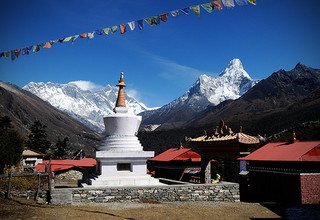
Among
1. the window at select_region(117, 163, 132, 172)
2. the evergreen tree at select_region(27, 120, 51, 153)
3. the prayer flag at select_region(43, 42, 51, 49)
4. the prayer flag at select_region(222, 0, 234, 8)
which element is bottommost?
the window at select_region(117, 163, 132, 172)

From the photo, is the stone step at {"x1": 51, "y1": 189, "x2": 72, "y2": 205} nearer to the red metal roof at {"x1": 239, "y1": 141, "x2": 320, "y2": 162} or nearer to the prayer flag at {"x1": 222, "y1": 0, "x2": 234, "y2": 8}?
Answer: the prayer flag at {"x1": 222, "y1": 0, "x2": 234, "y2": 8}

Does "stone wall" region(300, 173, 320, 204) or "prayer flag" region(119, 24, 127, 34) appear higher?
"prayer flag" region(119, 24, 127, 34)

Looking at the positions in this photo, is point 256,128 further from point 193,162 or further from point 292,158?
point 292,158

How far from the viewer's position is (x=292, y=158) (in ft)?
61.9

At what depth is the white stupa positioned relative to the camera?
1830 cm

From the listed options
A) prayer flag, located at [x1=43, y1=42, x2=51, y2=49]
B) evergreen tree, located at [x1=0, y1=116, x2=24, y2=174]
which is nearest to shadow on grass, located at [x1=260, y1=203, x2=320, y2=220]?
prayer flag, located at [x1=43, y1=42, x2=51, y2=49]

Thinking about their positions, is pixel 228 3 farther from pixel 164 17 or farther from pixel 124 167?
pixel 124 167

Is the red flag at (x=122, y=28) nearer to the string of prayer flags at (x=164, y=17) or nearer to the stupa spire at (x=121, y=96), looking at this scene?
the string of prayer flags at (x=164, y=17)

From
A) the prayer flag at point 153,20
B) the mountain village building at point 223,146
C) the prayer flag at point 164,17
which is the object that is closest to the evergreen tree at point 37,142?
the mountain village building at point 223,146

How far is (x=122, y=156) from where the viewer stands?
732 inches

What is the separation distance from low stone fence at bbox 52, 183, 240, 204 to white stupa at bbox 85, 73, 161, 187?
1415mm

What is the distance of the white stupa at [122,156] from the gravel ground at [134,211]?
2.40 meters

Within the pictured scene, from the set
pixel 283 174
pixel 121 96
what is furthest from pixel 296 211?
pixel 121 96

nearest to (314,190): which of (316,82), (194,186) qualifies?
(194,186)
